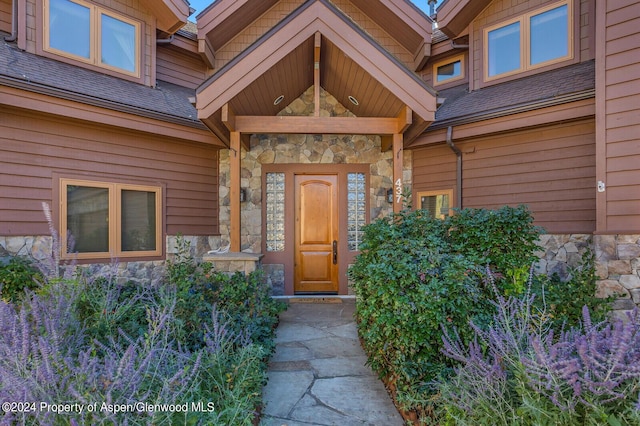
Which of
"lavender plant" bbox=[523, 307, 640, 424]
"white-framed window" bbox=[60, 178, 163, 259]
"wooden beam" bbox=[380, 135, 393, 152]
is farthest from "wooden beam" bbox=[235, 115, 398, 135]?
"lavender plant" bbox=[523, 307, 640, 424]

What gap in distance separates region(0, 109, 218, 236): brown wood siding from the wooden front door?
159 centimetres

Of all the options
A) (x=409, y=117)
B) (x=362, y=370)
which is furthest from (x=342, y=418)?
(x=409, y=117)

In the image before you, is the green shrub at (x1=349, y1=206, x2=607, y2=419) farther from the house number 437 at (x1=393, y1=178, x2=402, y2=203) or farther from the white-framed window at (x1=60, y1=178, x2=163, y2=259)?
the white-framed window at (x1=60, y1=178, x2=163, y2=259)

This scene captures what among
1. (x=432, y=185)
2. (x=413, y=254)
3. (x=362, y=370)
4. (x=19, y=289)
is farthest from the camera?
(x=432, y=185)

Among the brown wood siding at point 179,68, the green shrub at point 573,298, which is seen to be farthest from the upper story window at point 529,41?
the brown wood siding at point 179,68

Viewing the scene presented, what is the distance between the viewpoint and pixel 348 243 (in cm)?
599

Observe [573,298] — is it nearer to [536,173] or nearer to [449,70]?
[536,173]

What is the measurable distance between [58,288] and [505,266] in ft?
12.5

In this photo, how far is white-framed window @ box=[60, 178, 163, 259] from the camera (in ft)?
15.6

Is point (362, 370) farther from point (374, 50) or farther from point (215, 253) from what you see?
point (374, 50)

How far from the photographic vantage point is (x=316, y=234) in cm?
600

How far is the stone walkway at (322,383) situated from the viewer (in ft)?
8.25

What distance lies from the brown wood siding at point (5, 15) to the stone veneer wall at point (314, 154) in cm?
358

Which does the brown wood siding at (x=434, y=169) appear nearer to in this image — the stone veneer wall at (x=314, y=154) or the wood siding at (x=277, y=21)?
the stone veneer wall at (x=314, y=154)
